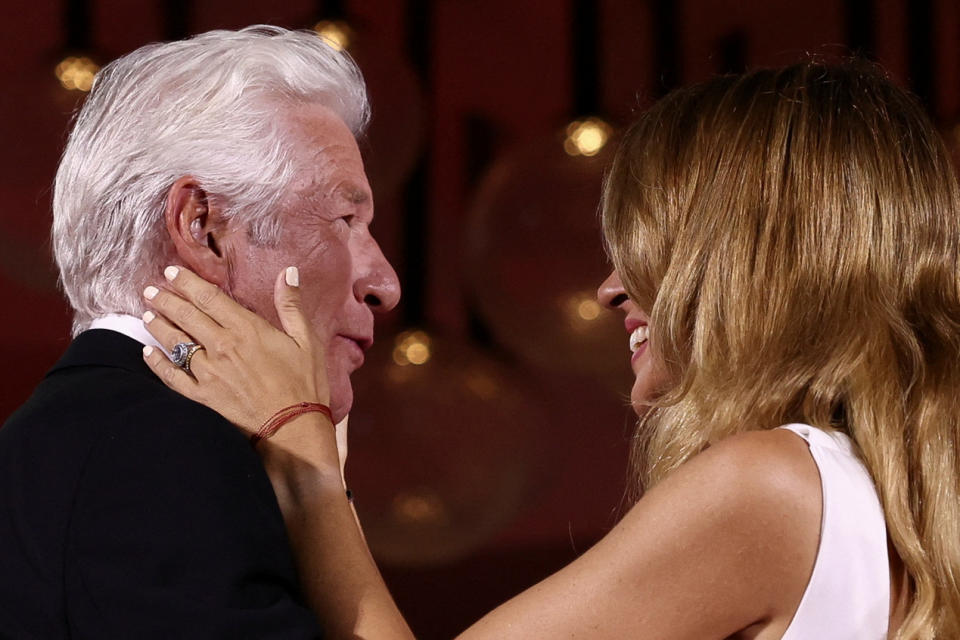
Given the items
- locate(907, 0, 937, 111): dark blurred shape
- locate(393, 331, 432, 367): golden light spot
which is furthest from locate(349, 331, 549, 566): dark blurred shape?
locate(907, 0, 937, 111): dark blurred shape

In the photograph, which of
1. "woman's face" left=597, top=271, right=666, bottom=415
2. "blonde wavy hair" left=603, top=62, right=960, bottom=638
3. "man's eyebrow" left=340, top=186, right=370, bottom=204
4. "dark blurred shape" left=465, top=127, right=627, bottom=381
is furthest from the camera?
"dark blurred shape" left=465, top=127, right=627, bottom=381

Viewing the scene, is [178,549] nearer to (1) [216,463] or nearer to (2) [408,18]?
(1) [216,463]

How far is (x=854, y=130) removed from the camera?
1252mm

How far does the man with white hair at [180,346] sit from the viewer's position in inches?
42.0

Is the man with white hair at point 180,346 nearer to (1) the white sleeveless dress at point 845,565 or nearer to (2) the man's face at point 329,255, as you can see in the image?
(2) the man's face at point 329,255

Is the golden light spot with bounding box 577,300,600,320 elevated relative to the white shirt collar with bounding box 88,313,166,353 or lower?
lower

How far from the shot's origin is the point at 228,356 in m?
1.29

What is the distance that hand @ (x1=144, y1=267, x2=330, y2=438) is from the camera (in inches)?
50.0

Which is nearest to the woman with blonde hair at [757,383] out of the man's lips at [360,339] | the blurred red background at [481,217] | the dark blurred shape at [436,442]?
the man's lips at [360,339]

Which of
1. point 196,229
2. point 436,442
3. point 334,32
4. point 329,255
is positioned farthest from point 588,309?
point 196,229

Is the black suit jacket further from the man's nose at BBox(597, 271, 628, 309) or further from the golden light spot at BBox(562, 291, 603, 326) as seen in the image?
the golden light spot at BBox(562, 291, 603, 326)

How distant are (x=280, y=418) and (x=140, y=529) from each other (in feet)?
0.80

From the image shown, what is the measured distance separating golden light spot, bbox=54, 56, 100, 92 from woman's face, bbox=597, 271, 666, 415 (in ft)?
3.15

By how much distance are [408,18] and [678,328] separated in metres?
1.94
